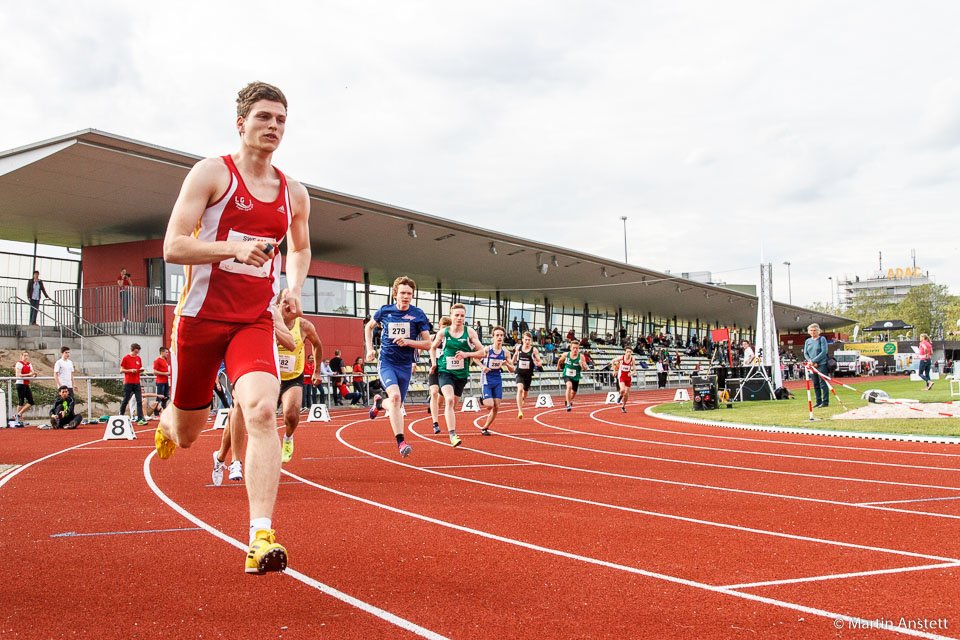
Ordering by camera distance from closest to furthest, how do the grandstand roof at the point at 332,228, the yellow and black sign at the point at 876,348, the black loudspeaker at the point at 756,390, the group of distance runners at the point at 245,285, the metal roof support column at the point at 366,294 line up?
the group of distance runners at the point at 245,285 → the grandstand roof at the point at 332,228 → the black loudspeaker at the point at 756,390 → the metal roof support column at the point at 366,294 → the yellow and black sign at the point at 876,348

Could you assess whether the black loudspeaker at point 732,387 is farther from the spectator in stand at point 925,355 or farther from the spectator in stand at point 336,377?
the spectator in stand at point 336,377

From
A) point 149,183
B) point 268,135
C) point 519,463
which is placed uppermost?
point 149,183

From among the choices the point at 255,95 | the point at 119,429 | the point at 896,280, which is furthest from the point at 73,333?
the point at 896,280

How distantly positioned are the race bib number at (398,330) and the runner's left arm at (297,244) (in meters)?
5.03

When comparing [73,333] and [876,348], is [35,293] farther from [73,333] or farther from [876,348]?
[876,348]

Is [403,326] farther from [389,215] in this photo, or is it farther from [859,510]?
[389,215]

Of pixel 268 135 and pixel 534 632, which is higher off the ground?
pixel 268 135

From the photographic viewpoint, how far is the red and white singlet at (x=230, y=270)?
3.61 metres

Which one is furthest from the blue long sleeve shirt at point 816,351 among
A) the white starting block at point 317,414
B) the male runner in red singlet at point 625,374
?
the white starting block at point 317,414

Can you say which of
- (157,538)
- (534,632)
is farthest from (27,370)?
(534,632)

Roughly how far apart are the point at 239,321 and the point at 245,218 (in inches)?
19.0

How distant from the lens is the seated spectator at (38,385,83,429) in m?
16.4

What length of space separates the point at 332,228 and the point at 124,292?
7.01 metres

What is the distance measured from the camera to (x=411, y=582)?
3754 millimetres
